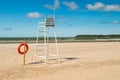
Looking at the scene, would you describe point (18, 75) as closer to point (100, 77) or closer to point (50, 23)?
point (100, 77)

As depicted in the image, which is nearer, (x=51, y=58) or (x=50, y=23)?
(x=50, y=23)

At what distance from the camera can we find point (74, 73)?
34.3ft

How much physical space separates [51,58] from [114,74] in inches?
245

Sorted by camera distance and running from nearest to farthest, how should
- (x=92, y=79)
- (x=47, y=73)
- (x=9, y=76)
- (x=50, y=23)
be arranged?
(x=92, y=79)
(x=9, y=76)
(x=47, y=73)
(x=50, y=23)

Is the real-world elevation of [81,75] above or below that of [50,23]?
below

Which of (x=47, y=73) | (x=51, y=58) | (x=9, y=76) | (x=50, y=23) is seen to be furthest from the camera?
(x=51, y=58)

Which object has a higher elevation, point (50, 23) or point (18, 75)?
point (50, 23)

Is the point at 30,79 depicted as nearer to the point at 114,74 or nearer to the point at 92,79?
the point at 92,79

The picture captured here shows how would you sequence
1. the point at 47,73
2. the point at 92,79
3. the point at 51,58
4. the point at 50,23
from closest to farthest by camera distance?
the point at 92,79 → the point at 47,73 → the point at 50,23 → the point at 51,58

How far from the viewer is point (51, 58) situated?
15.8 metres

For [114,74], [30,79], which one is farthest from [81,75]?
[30,79]

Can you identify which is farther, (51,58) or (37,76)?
(51,58)

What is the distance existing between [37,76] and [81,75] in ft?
5.85

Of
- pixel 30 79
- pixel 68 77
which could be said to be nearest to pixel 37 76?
pixel 30 79
